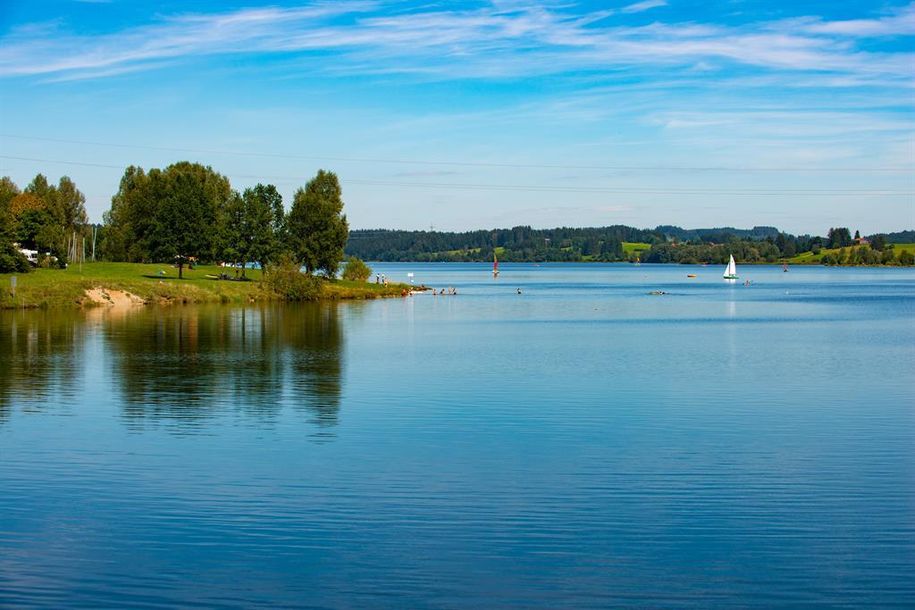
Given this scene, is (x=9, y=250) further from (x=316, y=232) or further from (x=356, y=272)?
(x=356, y=272)

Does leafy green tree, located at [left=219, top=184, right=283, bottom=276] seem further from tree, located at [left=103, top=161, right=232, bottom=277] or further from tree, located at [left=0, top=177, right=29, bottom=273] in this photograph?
tree, located at [left=0, top=177, right=29, bottom=273]

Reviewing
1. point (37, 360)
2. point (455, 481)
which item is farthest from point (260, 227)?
point (455, 481)

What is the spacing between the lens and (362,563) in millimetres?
15320

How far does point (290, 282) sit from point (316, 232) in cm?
1103

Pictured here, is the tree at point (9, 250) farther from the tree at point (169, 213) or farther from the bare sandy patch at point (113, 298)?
the tree at point (169, 213)

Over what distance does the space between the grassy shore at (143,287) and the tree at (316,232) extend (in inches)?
125

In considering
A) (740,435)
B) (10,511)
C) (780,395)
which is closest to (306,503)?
(10,511)

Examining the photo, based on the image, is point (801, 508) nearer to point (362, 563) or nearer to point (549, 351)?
A: point (362, 563)

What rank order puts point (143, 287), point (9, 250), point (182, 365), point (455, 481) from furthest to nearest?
point (143, 287) < point (9, 250) < point (182, 365) < point (455, 481)

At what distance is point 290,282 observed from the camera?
104 m

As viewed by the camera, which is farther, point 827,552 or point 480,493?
point 480,493

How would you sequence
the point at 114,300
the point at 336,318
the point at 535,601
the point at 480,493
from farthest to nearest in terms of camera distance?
1. the point at 114,300
2. the point at 336,318
3. the point at 480,493
4. the point at 535,601

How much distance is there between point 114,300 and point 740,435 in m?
70.5

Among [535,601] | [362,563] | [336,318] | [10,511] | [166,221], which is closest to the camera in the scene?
[535,601]
